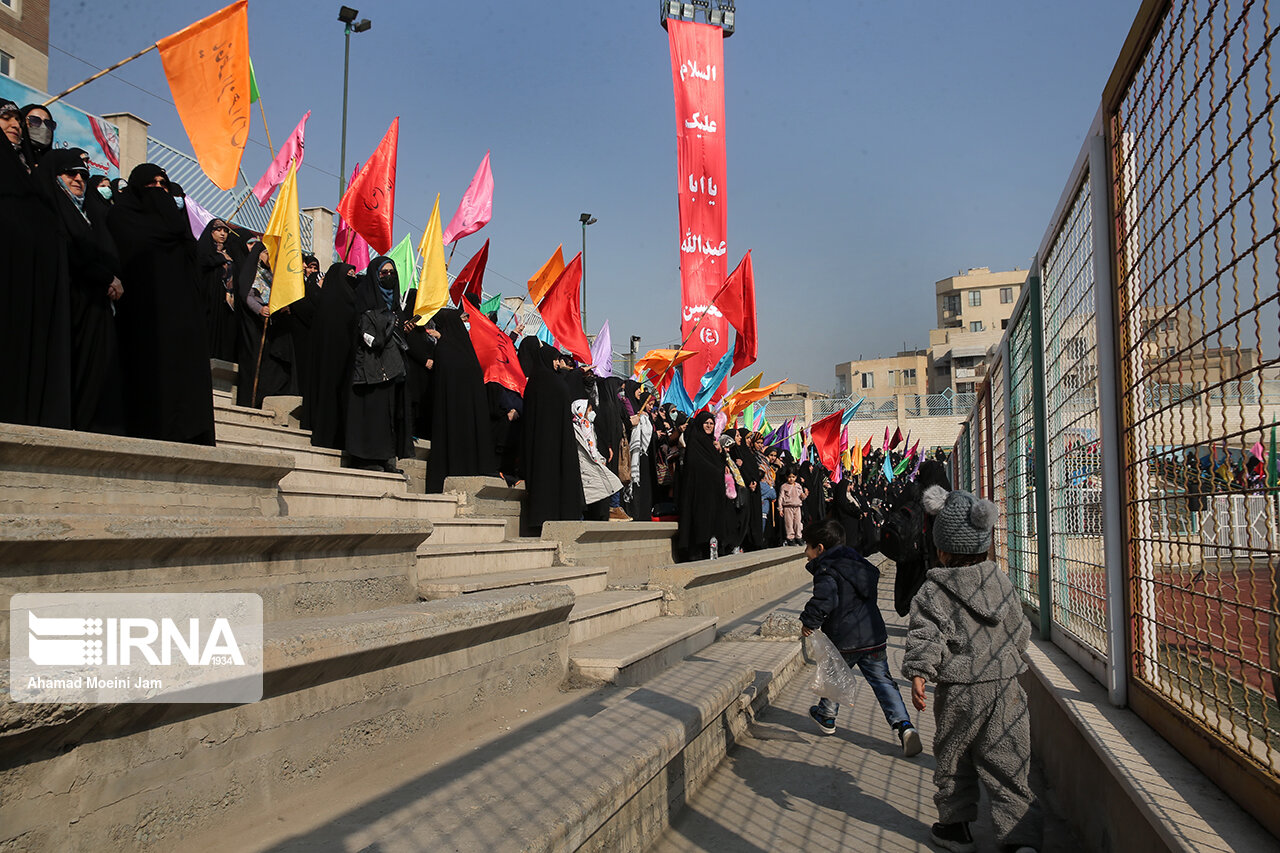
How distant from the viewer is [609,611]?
20.1 ft

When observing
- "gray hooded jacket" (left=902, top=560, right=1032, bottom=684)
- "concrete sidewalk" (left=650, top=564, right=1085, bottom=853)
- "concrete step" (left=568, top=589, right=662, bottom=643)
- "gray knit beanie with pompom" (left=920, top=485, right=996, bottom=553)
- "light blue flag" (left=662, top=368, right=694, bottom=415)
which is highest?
"light blue flag" (left=662, top=368, right=694, bottom=415)

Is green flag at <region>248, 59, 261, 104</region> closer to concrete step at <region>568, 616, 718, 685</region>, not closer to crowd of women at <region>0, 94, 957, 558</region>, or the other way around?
crowd of women at <region>0, 94, 957, 558</region>

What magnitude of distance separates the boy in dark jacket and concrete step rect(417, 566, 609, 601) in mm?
1447

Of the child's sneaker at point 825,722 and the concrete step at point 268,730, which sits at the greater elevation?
the concrete step at point 268,730

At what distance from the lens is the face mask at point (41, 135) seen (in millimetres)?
5234

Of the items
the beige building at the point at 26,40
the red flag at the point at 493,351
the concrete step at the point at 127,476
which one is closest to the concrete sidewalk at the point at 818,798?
the concrete step at the point at 127,476

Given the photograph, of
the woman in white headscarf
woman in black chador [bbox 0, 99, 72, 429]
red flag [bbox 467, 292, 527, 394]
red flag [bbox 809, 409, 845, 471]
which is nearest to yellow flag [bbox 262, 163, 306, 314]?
red flag [bbox 467, 292, 527, 394]

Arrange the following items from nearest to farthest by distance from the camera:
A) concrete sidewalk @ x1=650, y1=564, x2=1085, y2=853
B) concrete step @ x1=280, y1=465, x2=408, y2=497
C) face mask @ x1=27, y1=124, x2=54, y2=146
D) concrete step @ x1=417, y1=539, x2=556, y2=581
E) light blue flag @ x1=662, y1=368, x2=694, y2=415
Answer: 1. concrete sidewalk @ x1=650, y1=564, x2=1085, y2=853
2. face mask @ x1=27, y1=124, x2=54, y2=146
3. concrete step @ x1=417, y1=539, x2=556, y2=581
4. concrete step @ x1=280, y1=465, x2=408, y2=497
5. light blue flag @ x1=662, y1=368, x2=694, y2=415

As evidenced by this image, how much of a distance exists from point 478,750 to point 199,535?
129cm

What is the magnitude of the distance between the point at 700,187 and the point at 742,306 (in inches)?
71.4

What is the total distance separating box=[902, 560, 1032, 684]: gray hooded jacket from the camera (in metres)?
3.55

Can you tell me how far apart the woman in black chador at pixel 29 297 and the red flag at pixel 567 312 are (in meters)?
5.70

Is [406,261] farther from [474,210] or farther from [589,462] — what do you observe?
[589,462]

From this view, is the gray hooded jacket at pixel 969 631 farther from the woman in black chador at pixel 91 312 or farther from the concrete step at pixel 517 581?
the woman in black chador at pixel 91 312
